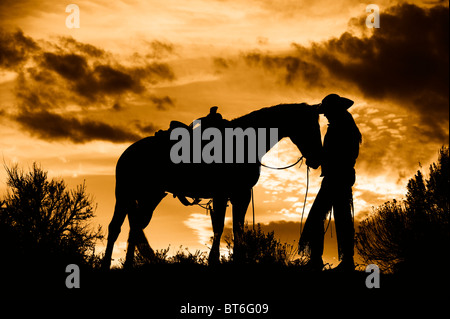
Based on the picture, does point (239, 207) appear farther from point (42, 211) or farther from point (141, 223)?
point (42, 211)

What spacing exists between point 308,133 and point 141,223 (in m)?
4.83

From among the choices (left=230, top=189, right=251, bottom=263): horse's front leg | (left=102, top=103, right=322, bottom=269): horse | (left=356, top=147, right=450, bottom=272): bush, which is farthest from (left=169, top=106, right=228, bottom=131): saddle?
(left=356, top=147, right=450, bottom=272): bush

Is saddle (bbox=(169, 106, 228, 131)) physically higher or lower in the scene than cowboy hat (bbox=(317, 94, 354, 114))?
higher

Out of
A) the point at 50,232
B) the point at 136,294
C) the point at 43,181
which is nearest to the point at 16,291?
the point at 136,294

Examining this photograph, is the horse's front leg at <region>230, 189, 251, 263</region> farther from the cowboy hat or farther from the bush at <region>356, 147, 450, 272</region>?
the bush at <region>356, 147, 450, 272</region>

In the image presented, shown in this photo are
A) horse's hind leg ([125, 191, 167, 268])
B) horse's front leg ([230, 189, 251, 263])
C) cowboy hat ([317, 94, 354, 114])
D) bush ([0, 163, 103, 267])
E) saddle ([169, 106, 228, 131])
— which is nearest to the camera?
cowboy hat ([317, 94, 354, 114])

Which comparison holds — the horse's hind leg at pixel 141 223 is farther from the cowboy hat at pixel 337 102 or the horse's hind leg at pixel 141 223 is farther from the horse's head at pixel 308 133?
the cowboy hat at pixel 337 102

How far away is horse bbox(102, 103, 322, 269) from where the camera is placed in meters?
8.80

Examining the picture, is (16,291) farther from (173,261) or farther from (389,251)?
(389,251)

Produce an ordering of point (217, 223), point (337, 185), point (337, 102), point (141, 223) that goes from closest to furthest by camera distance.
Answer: point (337, 185) → point (337, 102) → point (217, 223) → point (141, 223)

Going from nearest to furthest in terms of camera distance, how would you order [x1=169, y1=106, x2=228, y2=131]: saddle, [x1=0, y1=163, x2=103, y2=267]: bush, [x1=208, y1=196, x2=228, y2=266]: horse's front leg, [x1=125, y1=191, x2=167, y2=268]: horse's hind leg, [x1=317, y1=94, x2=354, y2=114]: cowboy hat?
1. [x1=317, y1=94, x2=354, y2=114]: cowboy hat
2. [x1=208, y1=196, x2=228, y2=266]: horse's front leg
3. [x1=169, y1=106, x2=228, y2=131]: saddle
4. [x1=125, y1=191, x2=167, y2=268]: horse's hind leg
5. [x1=0, y1=163, x2=103, y2=267]: bush

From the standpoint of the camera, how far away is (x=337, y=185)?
7.93 metres

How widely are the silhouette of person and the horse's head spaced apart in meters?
0.45

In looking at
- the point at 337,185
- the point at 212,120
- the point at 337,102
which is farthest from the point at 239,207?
the point at 337,102
